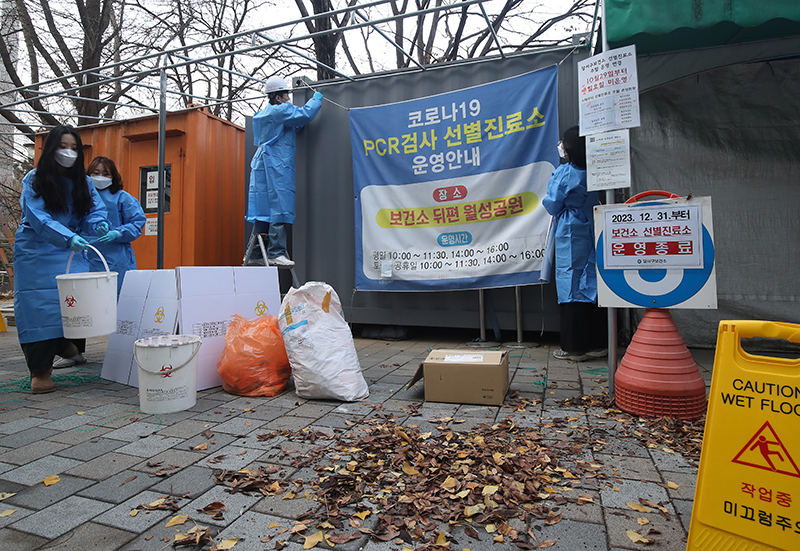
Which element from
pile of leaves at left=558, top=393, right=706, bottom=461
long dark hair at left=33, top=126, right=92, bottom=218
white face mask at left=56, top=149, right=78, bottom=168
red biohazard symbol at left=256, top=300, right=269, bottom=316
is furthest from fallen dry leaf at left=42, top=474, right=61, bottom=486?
pile of leaves at left=558, top=393, right=706, bottom=461

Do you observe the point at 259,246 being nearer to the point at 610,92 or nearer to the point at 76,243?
the point at 76,243

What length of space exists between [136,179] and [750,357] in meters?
7.53

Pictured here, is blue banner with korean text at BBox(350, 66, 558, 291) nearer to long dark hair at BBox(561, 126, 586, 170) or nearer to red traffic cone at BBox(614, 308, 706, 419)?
long dark hair at BBox(561, 126, 586, 170)

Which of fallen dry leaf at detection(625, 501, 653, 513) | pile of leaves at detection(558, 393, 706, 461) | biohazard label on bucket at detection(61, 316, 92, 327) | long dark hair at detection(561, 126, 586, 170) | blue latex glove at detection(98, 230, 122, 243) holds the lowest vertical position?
fallen dry leaf at detection(625, 501, 653, 513)

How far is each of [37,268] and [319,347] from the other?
231cm

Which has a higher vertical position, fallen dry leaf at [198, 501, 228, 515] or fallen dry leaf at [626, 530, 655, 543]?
fallen dry leaf at [198, 501, 228, 515]

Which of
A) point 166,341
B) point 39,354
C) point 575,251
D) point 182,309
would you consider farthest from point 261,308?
point 575,251

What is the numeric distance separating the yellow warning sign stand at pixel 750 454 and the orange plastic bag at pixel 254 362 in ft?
9.30

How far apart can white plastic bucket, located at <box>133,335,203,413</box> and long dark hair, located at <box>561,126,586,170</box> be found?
3.50m

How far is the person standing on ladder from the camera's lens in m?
5.71

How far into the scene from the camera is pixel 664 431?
8.61 ft

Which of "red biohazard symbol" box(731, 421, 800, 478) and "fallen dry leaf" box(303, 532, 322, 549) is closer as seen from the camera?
"red biohazard symbol" box(731, 421, 800, 478)

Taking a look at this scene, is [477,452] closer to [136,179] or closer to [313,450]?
[313,450]

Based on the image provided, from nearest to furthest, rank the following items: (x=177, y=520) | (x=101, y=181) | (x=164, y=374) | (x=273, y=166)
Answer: (x=177, y=520) < (x=164, y=374) < (x=101, y=181) < (x=273, y=166)
